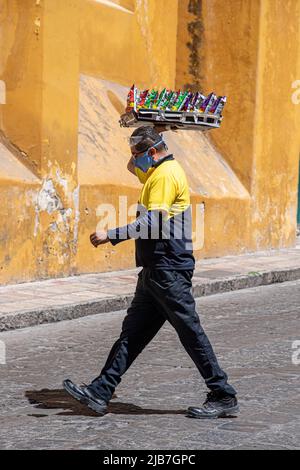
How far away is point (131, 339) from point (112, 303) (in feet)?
14.8

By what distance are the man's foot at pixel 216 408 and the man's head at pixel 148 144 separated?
156 cm

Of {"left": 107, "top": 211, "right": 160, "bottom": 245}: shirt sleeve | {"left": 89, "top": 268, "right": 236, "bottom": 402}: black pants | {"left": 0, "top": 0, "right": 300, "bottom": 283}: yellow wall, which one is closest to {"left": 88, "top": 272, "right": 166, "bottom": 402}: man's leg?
{"left": 89, "top": 268, "right": 236, "bottom": 402}: black pants

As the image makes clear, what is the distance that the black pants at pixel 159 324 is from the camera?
6.34m

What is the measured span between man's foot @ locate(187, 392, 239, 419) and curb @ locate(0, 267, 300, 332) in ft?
11.8

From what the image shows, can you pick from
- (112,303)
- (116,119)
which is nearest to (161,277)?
(112,303)

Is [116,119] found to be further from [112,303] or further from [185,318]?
[185,318]

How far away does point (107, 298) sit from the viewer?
36.1 ft

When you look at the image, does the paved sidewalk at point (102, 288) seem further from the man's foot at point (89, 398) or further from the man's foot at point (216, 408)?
the man's foot at point (216, 408)

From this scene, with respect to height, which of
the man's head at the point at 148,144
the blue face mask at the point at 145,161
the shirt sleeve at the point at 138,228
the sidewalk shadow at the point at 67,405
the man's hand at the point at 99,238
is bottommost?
the sidewalk shadow at the point at 67,405

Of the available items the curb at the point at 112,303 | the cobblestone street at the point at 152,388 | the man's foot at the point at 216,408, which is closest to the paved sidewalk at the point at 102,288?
the curb at the point at 112,303

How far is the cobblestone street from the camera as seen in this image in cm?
584

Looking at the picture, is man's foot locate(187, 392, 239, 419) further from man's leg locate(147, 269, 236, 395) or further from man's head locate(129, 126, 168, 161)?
man's head locate(129, 126, 168, 161)

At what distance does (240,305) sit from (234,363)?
3.68 meters

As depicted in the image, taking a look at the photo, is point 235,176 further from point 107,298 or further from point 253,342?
point 253,342
